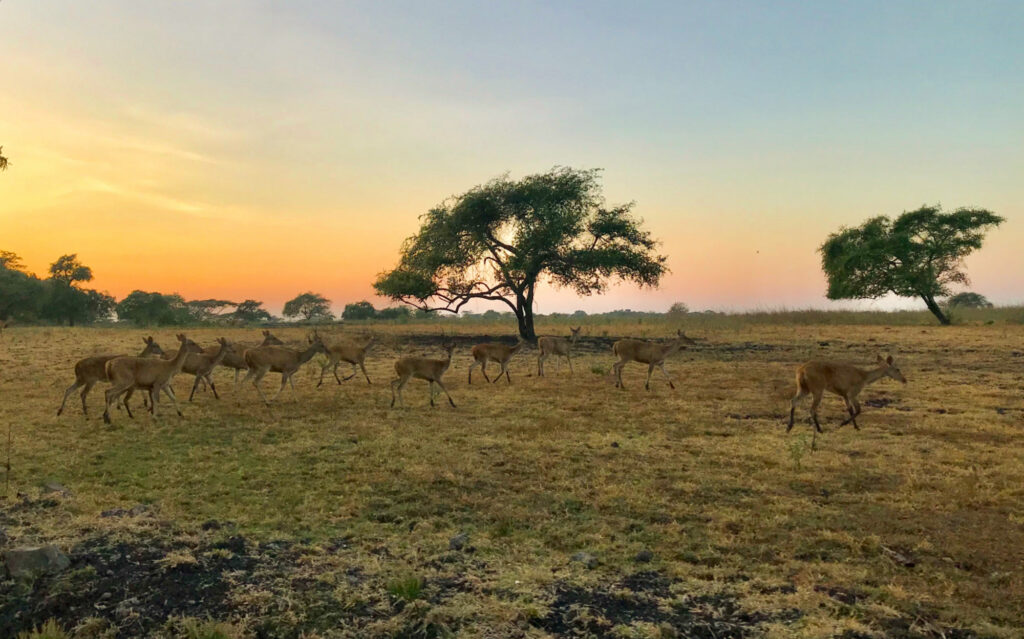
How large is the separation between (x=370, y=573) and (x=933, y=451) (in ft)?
28.0

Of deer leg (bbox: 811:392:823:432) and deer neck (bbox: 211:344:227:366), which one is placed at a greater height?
deer neck (bbox: 211:344:227:366)

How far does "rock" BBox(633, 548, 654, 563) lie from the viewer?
5.59m

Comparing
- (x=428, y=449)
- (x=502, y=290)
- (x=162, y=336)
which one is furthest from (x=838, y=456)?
(x=162, y=336)

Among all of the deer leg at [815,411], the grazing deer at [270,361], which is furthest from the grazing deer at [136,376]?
the deer leg at [815,411]

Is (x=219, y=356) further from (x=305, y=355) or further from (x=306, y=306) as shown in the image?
(x=306, y=306)

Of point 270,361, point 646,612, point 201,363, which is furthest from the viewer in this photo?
point 270,361

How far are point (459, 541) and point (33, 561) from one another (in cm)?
362

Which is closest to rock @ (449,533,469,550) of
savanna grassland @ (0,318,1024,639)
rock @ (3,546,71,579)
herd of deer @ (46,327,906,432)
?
savanna grassland @ (0,318,1024,639)

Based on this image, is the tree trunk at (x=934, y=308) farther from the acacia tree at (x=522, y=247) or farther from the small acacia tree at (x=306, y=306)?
the small acacia tree at (x=306, y=306)

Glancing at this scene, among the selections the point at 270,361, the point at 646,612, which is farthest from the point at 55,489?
the point at 270,361

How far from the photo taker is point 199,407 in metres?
13.4

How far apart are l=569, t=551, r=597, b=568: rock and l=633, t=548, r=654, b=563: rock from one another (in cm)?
39

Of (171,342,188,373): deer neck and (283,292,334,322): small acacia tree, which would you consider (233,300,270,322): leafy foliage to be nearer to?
(283,292,334,322): small acacia tree

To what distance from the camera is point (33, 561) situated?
5.30 metres
